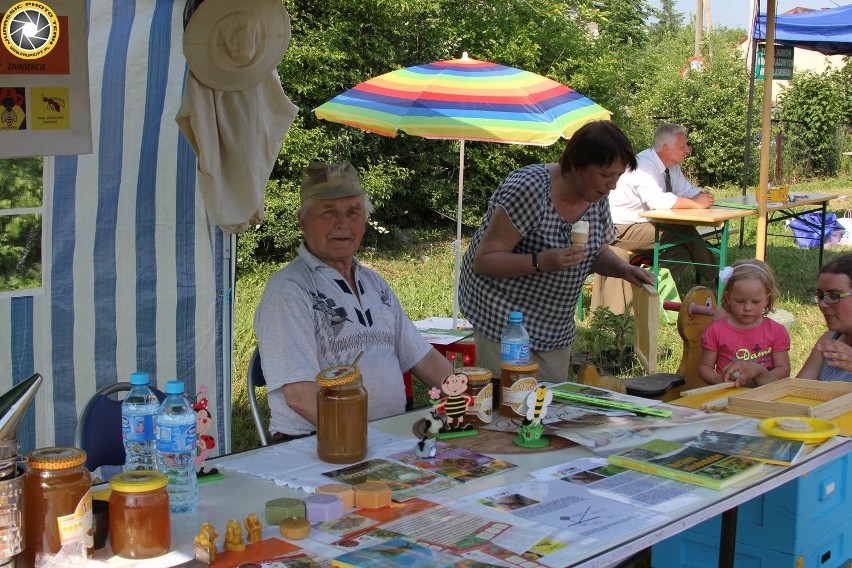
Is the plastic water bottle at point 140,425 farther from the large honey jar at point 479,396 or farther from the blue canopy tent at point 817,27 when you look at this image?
the blue canopy tent at point 817,27

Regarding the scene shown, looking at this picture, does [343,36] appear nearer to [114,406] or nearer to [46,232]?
[46,232]

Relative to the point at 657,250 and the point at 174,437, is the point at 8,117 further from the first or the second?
the point at 657,250

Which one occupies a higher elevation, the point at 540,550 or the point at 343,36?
the point at 343,36

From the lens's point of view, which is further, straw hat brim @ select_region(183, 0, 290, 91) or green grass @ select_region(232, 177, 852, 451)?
green grass @ select_region(232, 177, 852, 451)

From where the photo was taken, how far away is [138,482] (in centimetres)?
170

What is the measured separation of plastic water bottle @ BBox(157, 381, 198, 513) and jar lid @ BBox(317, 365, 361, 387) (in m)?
0.39

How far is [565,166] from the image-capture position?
3574mm

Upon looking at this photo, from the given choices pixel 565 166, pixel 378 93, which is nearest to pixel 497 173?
pixel 378 93

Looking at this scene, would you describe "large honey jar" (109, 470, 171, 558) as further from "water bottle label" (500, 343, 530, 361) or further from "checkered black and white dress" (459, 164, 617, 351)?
"checkered black and white dress" (459, 164, 617, 351)

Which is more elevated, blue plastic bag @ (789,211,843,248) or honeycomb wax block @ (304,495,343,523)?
blue plastic bag @ (789,211,843,248)

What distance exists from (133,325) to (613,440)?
215 centimetres

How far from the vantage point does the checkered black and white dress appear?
3.58 m

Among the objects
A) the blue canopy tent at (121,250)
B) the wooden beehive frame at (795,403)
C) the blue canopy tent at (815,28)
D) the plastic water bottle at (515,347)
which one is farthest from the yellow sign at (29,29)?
the blue canopy tent at (815,28)

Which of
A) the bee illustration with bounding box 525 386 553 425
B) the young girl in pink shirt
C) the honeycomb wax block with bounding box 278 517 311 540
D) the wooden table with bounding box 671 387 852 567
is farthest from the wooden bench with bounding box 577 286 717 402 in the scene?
the honeycomb wax block with bounding box 278 517 311 540
